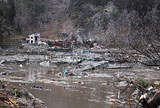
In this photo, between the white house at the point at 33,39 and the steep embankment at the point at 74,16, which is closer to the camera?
the white house at the point at 33,39

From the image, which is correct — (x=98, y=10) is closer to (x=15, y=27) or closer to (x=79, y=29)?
(x=79, y=29)

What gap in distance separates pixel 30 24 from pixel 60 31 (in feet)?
31.1

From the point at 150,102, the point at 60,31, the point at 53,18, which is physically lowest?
the point at 150,102

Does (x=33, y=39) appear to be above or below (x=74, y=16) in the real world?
below

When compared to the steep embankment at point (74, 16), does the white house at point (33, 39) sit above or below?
below

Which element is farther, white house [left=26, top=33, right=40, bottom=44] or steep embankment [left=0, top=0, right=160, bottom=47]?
steep embankment [left=0, top=0, right=160, bottom=47]

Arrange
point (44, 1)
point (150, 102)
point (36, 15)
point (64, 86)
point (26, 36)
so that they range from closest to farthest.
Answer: point (150, 102) < point (64, 86) < point (26, 36) < point (36, 15) < point (44, 1)

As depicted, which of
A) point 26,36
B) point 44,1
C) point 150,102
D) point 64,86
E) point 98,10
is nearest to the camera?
point 150,102

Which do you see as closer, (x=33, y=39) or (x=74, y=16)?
(x=33, y=39)

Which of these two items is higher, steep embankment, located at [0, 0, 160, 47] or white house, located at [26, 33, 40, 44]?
steep embankment, located at [0, 0, 160, 47]

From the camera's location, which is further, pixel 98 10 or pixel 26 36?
pixel 98 10

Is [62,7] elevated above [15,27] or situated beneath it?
elevated above

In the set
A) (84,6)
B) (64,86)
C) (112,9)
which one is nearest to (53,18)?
(84,6)

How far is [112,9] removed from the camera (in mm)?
57781
